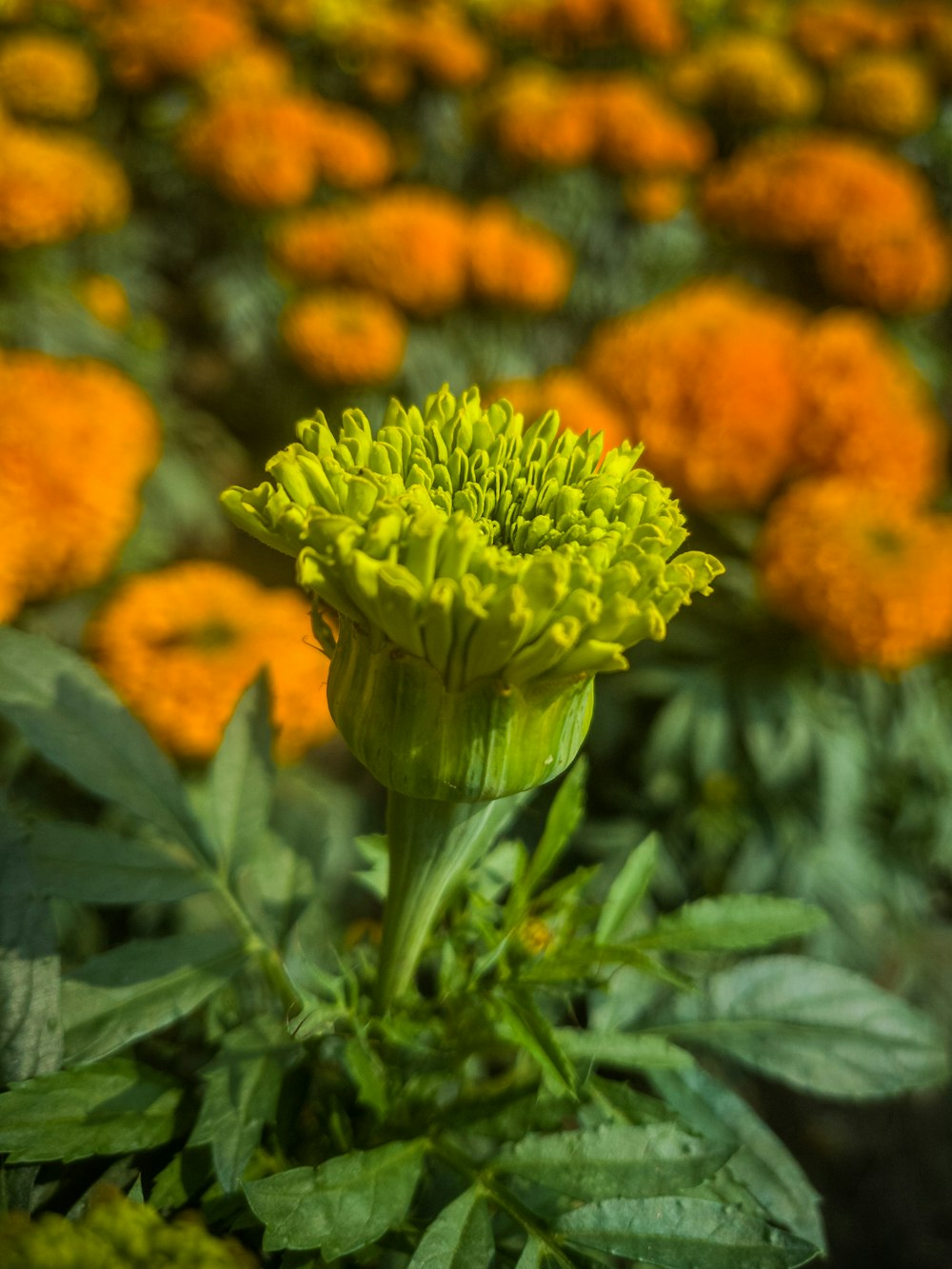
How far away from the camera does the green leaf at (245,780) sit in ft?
1.79

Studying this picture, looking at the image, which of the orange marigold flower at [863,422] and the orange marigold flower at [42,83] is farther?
the orange marigold flower at [42,83]

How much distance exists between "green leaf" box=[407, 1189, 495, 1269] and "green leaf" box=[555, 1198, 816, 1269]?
36 mm

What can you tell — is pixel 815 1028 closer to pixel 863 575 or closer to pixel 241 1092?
pixel 241 1092

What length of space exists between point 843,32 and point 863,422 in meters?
1.91

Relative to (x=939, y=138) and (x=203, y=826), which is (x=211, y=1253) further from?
(x=939, y=138)

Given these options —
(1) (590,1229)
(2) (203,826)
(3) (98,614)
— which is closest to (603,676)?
(3) (98,614)

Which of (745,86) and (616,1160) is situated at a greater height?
(745,86)

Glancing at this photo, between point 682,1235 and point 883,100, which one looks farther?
point 883,100

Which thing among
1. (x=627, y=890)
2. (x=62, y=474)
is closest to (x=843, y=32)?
(x=62, y=474)

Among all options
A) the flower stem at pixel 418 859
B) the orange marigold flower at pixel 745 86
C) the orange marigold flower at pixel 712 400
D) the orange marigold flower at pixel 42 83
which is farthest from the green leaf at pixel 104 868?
the orange marigold flower at pixel 745 86

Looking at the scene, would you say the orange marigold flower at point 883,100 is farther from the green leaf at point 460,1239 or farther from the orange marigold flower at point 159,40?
the green leaf at point 460,1239

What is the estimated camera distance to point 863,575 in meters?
1.01

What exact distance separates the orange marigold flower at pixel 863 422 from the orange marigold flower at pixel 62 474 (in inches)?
33.3

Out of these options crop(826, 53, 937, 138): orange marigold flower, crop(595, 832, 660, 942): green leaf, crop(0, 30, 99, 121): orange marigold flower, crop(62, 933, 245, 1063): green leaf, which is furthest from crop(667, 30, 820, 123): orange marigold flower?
crop(62, 933, 245, 1063): green leaf
